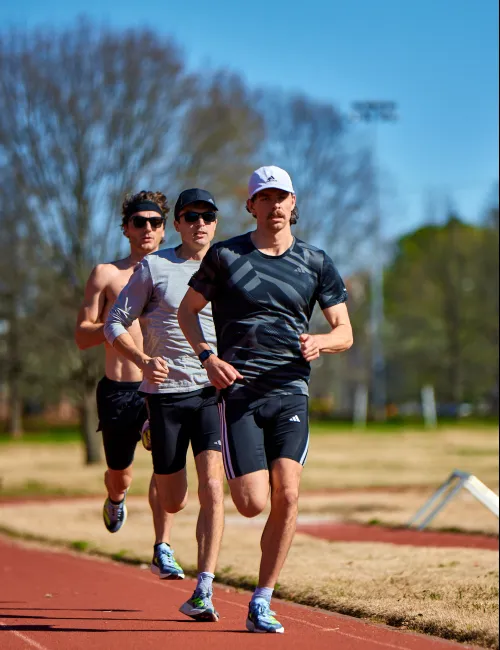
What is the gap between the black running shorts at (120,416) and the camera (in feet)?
29.1

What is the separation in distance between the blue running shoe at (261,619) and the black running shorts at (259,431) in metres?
0.71

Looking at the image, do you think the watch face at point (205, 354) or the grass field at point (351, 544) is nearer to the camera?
the watch face at point (205, 354)

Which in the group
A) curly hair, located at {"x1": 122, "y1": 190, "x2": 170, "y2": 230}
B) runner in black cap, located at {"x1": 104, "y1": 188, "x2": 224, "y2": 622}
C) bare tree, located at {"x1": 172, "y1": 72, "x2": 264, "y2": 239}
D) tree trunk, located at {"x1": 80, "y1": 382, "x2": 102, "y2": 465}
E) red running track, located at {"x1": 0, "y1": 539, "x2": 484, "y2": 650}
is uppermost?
bare tree, located at {"x1": 172, "y1": 72, "x2": 264, "y2": 239}

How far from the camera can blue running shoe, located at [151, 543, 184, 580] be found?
8.13 meters

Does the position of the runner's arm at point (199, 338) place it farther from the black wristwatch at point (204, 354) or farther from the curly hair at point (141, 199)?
the curly hair at point (141, 199)

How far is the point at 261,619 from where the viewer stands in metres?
6.60

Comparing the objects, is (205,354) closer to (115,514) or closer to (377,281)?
(115,514)

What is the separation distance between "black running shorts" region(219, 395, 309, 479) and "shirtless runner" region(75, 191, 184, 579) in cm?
188

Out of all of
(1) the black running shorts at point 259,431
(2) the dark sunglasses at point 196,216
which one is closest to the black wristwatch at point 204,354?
(1) the black running shorts at point 259,431

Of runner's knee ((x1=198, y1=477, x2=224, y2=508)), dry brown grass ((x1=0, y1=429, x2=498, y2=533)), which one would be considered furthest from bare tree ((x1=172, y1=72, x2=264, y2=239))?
runner's knee ((x1=198, y1=477, x2=224, y2=508))

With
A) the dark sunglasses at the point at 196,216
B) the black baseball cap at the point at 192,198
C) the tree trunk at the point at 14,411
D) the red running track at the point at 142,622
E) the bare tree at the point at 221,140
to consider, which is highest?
the bare tree at the point at 221,140

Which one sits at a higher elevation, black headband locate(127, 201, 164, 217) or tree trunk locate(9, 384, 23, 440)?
black headband locate(127, 201, 164, 217)

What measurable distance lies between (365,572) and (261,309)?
3.98m

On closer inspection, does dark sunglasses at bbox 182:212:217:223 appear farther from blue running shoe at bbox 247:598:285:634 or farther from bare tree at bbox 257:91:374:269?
bare tree at bbox 257:91:374:269
